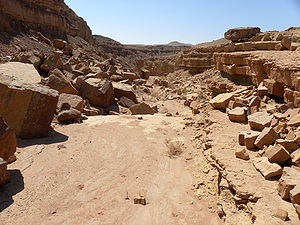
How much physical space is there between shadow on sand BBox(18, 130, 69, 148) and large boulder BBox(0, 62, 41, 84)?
2.86 metres

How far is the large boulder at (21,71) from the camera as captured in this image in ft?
24.6

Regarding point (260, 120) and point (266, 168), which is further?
point (260, 120)

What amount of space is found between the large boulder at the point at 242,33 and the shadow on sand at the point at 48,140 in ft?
40.9

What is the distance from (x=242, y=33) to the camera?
44.3ft

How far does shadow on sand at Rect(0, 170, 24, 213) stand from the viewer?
3.01 m

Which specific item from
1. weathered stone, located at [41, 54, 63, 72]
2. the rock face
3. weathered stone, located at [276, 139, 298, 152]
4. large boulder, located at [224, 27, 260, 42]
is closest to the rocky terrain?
weathered stone, located at [276, 139, 298, 152]

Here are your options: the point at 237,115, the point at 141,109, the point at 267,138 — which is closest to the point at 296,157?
the point at 267,138

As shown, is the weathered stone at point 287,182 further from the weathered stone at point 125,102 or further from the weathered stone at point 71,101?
the weathered stone at point 125,102

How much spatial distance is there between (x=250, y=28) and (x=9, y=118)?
13.6 m

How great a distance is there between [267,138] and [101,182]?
9.15 ft

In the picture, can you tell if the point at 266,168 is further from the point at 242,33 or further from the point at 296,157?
the point at 242,33

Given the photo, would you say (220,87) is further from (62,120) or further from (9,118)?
(9,118)

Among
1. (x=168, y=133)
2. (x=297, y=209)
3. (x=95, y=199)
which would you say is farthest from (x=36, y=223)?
(x=168, y=133)

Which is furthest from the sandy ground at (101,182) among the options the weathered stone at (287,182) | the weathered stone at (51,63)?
the weathered stone at (51,63)
